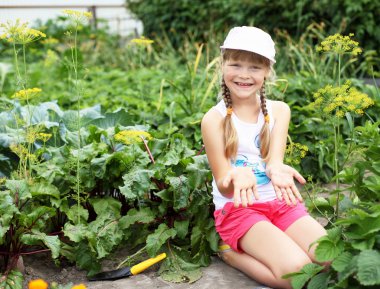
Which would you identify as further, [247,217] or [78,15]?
[247,217]

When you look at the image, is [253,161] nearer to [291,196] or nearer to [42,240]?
[291,196]

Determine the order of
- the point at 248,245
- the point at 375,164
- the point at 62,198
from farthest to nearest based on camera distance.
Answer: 1. the point at 62,198
2. the point at 248,245
3. the point at 375,164

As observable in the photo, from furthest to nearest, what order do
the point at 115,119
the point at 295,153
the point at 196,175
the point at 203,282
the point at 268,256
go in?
the point at 115,119
the point at 196,175
the point at 295,153
the point at 203,282
the point at 268,256

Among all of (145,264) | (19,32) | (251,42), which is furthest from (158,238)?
(19,32)

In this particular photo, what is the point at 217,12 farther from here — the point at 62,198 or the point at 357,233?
the point at 357,233

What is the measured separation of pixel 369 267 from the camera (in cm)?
219

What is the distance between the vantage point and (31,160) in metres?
3.19

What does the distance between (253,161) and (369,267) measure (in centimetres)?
108

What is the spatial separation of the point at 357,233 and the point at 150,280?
1.10m

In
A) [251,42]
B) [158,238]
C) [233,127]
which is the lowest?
[158,238]

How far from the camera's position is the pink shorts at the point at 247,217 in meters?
3.05

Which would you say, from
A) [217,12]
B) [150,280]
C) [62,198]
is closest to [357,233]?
[150,280]

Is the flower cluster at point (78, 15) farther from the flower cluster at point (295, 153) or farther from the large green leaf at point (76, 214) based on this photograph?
the flower cluster at point (295, 153)

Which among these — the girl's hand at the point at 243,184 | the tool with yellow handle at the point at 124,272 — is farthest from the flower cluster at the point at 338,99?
the tool with yellow handle at the point at 124,272
